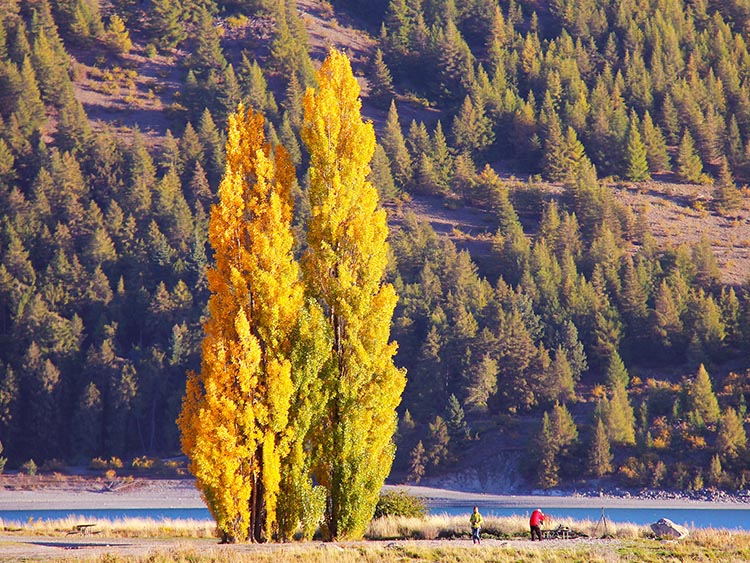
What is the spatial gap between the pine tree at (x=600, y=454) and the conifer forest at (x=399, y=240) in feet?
0.85

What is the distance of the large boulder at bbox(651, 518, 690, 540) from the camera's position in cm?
3531

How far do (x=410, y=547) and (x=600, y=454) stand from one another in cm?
6019

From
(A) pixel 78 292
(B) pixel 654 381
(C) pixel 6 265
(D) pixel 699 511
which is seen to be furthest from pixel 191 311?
(D) pixel 699 511

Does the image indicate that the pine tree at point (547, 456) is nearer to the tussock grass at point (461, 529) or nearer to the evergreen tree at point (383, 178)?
the evergreen tree at point (383, 178)

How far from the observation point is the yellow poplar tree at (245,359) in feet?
109

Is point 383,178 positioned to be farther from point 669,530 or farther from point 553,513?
point 669,530

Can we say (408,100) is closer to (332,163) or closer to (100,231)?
(100,231)

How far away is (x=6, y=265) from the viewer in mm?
120375

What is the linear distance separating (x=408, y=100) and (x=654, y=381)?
8669 centimetres

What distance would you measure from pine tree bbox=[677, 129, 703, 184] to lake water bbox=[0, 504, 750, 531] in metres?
73.2

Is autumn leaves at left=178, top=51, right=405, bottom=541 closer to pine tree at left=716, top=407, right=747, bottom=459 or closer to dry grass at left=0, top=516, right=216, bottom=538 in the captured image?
dry grass at left=0, top=516, right=216, bottom=538

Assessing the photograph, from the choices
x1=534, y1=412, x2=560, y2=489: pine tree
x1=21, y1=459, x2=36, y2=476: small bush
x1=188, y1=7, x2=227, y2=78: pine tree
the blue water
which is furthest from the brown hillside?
x1=21, y1=459, x2=36, y2=476: small bush

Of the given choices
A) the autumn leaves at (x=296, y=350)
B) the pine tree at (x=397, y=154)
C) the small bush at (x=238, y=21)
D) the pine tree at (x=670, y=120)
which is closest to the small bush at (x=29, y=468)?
the pine tree at (x=397, y=154)

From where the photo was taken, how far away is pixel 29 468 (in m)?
101
